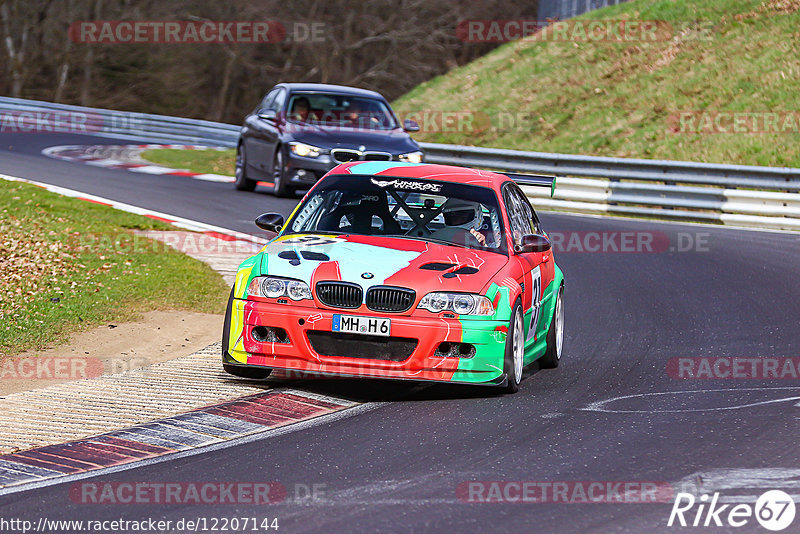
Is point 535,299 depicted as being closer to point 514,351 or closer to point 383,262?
point 514,351

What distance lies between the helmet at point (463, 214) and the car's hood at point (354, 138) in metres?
9.25

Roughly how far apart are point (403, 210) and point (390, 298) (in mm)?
1444

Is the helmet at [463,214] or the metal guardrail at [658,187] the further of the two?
the metal guardrail at [658,187]

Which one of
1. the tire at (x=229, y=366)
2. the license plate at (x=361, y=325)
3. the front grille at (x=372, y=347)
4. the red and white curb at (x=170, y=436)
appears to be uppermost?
the license plate at (x=361, y=325)

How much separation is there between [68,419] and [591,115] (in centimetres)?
2395

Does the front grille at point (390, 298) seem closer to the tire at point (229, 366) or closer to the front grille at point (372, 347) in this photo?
the front grille at point (372, 347)

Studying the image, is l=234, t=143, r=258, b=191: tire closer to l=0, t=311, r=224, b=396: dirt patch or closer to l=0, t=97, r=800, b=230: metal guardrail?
l=0, t=97, r=800, b=230: metal guardrail

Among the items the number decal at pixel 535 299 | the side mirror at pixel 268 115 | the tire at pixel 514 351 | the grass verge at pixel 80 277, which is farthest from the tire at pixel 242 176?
the tire at pixel 514 351

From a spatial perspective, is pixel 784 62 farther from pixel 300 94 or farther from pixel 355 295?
pixel 355 295

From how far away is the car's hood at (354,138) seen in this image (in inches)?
723

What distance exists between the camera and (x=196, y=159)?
90.1 feet

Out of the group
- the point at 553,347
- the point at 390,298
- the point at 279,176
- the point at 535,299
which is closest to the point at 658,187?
the point at 279,176

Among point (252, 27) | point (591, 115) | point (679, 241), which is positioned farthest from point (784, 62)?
point (252, 27)

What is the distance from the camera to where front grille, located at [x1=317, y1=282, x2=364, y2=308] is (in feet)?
25.4
